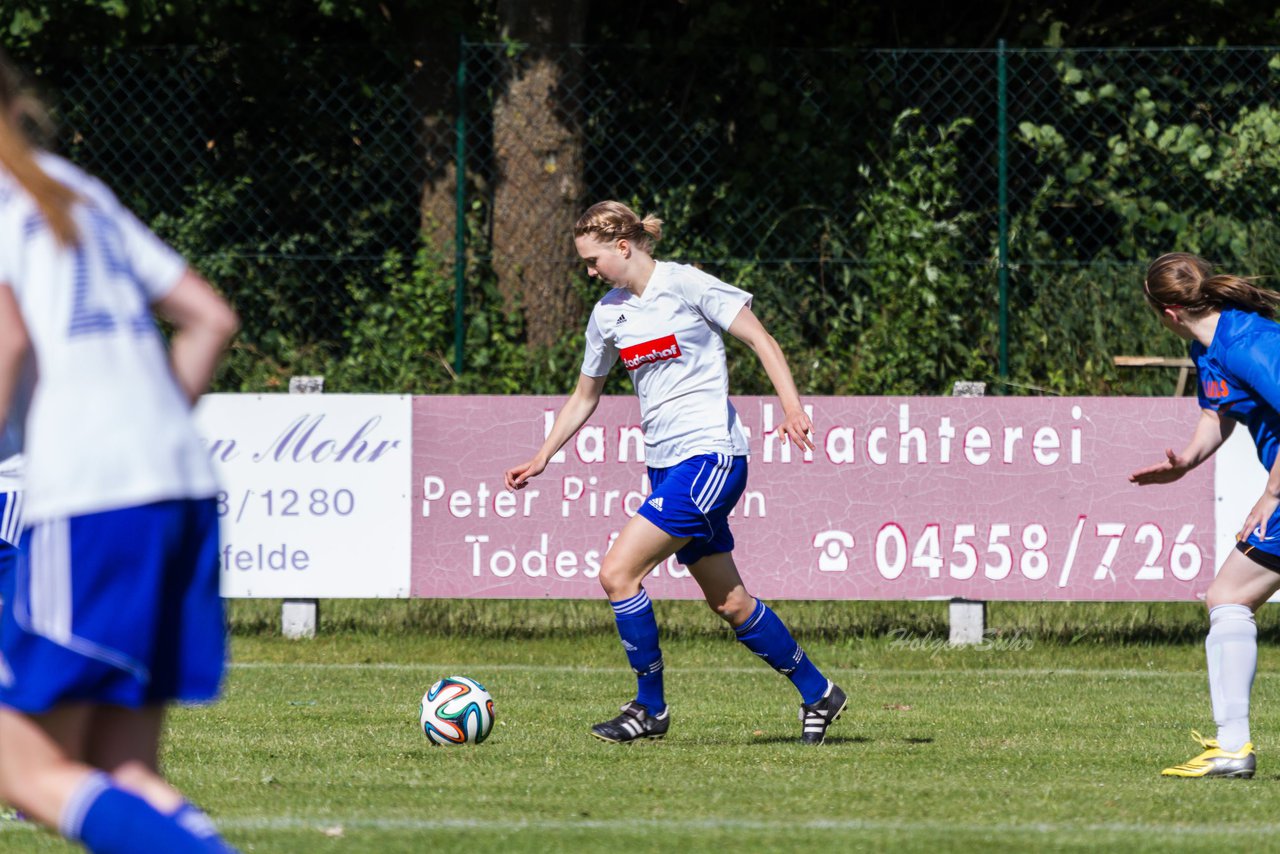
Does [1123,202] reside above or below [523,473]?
above

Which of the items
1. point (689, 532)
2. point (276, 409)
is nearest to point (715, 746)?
point (689, 532)

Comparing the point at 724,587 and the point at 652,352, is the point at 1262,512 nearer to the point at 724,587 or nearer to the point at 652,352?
the point at 724,587

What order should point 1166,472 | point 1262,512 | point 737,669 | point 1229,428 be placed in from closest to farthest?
point 1262,512 → point 1229,428 → point 1166,472 → point 737,669

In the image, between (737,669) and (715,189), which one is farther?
(715,189)

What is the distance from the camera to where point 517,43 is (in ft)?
37.4

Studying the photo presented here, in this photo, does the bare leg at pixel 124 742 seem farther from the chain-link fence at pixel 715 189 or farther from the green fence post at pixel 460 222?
the green fence post at pixel 460 222

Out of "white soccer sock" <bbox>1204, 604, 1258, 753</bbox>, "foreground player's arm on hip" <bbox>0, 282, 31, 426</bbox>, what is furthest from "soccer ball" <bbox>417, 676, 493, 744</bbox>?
"foreground player's arm on hip" <bbox>0, 282, 31, 426</bbox>

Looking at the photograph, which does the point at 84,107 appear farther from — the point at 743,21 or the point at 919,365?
the point at 919,365

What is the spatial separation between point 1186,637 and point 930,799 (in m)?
5.45

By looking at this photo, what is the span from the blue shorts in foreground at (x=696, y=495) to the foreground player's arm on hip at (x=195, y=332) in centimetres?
350

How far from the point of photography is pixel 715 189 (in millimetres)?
11875

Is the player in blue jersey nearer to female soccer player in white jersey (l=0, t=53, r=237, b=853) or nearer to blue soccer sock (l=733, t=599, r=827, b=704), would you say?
blue soccer sock (l=733, t=599, r=827, b=704)

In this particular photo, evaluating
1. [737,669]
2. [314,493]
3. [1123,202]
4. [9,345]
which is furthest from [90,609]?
[1123,202]

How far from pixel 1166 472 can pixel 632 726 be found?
2127 millimetres
